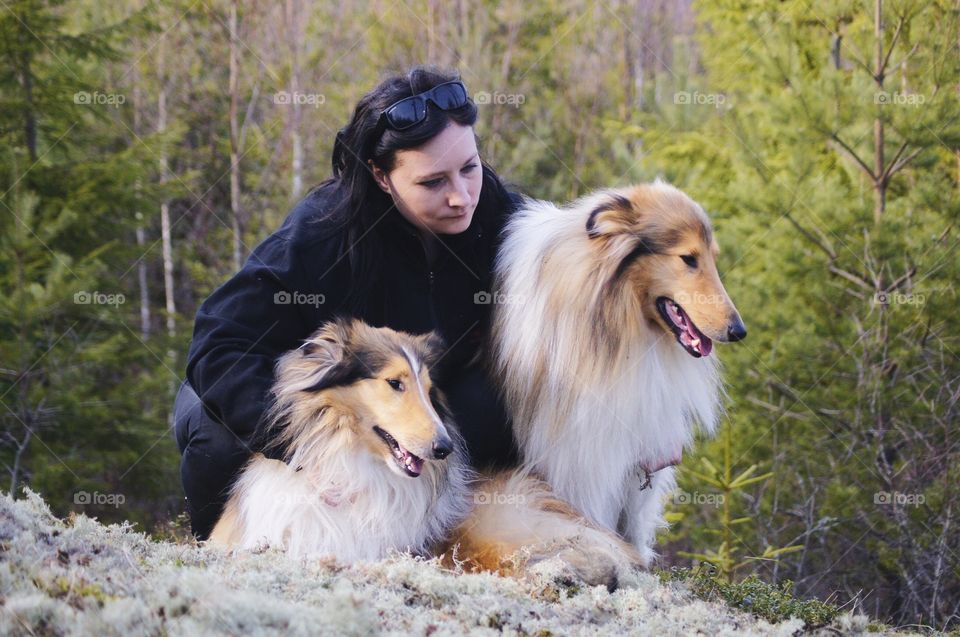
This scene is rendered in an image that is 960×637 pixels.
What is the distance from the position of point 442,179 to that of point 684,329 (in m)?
1.11

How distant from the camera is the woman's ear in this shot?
4.16 meters

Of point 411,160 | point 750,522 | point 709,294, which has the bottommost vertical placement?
point 750,522

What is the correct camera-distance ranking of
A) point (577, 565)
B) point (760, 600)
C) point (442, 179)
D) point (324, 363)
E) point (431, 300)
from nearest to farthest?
point (577, 565) < point (760, 600) < point (324, 363) < point (442, 179) < point (431, 300)

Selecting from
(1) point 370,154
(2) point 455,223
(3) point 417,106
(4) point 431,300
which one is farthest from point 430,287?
(3) point 417,106

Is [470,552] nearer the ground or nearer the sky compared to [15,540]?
nearer the ground

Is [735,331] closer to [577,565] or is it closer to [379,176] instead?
[577,565]

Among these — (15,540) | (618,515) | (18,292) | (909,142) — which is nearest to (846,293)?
(909,142)

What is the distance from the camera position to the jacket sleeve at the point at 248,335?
3799 mm

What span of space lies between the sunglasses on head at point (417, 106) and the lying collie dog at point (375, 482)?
32.4 inches

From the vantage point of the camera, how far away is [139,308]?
14742mm

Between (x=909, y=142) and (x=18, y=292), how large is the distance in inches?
278

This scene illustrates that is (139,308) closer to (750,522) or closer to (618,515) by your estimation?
(750,522)

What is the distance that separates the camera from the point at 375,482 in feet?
12.3

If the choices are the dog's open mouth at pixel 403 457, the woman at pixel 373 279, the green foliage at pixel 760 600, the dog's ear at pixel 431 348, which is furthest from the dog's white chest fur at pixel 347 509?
the green foliage at pixel 760 600
